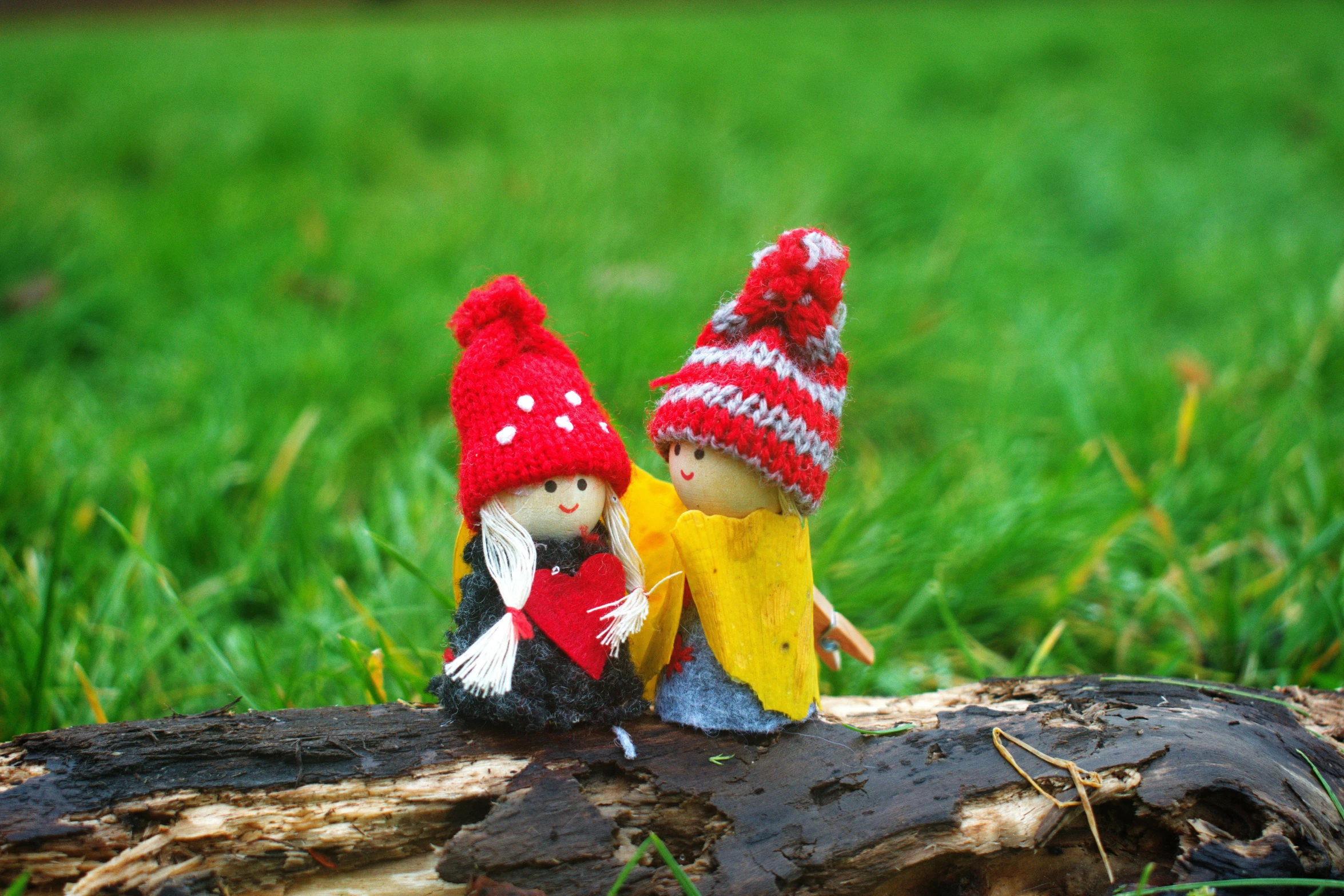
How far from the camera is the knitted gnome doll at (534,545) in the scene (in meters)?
0.98

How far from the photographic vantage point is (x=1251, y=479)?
78.6 inches

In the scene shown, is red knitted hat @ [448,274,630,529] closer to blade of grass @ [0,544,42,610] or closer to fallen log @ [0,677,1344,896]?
fallen log @ [0,677,1344,896]

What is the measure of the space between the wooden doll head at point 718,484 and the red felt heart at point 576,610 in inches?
5.3

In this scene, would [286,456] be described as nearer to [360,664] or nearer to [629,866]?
[360,664]

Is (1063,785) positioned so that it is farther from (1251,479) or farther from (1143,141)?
(1143,141)

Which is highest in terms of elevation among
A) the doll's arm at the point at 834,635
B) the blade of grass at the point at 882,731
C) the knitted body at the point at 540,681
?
the knitted body at the point at 540,681

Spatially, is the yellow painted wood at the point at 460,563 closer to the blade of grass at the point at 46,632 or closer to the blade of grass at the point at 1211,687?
the blade of grass at the point at 46,632

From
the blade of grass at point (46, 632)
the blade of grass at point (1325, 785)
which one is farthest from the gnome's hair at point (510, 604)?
the blade of grass at point (1325, 785)

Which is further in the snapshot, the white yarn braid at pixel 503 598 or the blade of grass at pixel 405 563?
the blade of grass at pixel 405 563

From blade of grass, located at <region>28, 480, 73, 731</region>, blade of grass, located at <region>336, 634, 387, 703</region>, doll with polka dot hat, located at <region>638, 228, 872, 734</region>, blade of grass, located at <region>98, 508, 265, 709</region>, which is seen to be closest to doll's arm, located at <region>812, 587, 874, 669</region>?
doll with polka dot hat, located at <region>638, 228, 872, 734</region>

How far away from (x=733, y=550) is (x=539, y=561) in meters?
0.22

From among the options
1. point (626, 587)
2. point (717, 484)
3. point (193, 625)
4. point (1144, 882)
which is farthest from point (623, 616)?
point (193, 625)

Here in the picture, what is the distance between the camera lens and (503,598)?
100 cm

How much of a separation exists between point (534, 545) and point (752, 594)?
10.0 inches
